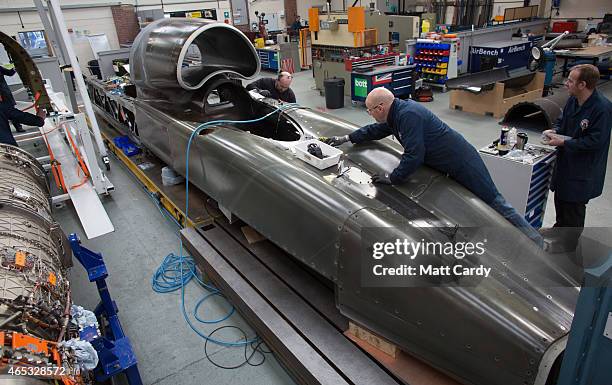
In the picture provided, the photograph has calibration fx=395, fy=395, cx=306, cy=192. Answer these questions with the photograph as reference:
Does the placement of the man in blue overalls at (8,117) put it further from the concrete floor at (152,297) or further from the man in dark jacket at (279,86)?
the man in dark jacket at (279,86)

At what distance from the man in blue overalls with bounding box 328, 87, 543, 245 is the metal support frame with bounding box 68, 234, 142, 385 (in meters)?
2.01

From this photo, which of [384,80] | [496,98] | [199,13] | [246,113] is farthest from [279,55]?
[246,113]

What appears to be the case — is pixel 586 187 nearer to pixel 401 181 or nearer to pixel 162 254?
pixel 401 181

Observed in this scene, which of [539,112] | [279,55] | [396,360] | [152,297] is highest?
[279,55]

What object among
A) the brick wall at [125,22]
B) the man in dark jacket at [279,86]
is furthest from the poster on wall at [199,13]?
the man in dark jacket at [279,86]

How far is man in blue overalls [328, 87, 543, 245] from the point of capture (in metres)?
2.79

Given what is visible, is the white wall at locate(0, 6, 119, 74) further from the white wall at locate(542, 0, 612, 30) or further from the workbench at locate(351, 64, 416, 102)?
the white wall at locate(542, 0, 612, 30)

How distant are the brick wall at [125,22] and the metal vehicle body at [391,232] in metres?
11.4

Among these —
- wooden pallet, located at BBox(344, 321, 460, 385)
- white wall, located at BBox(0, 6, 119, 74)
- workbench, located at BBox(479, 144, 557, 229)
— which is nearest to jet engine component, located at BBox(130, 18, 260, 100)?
workbench, located at BBox(479, 144, 557, 229)

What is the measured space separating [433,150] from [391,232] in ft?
3.23

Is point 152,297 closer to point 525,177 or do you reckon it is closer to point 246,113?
point 246,113

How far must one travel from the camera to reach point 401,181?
2814 mm

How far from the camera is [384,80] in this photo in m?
8.90

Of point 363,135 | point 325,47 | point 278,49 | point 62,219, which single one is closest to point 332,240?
point 363,135
